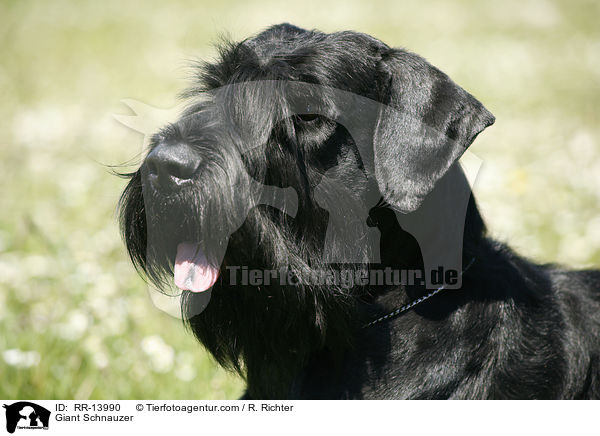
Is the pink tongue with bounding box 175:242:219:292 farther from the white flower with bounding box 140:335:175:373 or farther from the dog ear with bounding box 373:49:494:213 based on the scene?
the white flower with bounding box 140:335:175:373

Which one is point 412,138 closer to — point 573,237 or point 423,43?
point 573,237

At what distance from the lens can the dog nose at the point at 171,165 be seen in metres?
2.41

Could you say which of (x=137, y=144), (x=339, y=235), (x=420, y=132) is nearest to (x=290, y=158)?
(x=339, y=235)

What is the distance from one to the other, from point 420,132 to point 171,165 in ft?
3.22

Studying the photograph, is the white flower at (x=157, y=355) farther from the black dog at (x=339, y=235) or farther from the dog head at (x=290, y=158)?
the dog head at (x=290, y=158)

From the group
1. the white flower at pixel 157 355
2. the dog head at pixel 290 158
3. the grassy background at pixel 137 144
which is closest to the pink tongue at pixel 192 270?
the dog head at pixel 290 158

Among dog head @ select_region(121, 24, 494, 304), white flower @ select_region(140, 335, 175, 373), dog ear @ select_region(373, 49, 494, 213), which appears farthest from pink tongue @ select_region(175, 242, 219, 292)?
white flower @ select_region(140, 335, 175, 373)

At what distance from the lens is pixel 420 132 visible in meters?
2.66

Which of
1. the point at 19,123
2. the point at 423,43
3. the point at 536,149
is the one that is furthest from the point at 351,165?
the point at 423,43

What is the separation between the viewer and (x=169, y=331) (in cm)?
429

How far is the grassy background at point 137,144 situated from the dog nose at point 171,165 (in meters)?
0.48

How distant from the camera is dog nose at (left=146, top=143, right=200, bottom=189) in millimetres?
2412

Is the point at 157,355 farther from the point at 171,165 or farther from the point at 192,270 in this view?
the point at 171,165
